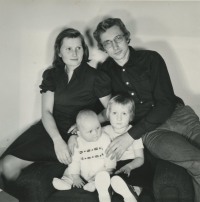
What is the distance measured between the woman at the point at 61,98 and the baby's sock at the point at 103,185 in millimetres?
413

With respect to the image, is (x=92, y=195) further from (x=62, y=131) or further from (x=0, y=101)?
(x=0, y=101)

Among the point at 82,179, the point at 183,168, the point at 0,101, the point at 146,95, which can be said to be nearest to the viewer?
the point at 183,168

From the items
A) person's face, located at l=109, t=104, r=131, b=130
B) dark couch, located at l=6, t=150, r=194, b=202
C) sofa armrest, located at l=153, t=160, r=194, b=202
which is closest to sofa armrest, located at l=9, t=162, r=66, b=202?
dark couch, located at l=6, t=150, r=194, b=202

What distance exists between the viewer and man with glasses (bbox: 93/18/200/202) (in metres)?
1.72

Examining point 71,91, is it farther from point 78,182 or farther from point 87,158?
point 78,182

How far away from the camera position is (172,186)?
156cm

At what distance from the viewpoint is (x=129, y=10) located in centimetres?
231

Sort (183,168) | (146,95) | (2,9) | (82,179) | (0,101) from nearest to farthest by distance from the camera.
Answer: (183,168), (82,179), (146,95), (2,9), (0,101)

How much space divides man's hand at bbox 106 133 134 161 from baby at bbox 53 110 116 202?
0.12 feet

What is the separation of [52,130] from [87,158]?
37cm

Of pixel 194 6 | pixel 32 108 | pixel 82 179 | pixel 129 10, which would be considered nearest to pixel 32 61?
pixel 32 108

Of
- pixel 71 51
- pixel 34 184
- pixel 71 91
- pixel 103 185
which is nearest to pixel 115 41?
pixel 71 51

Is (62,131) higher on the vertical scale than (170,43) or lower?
lower

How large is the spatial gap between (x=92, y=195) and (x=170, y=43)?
155 centimetres
